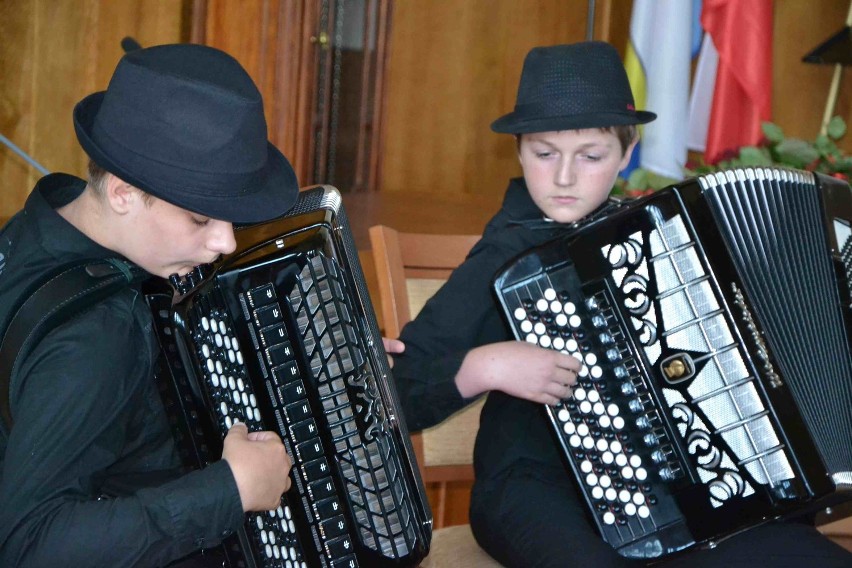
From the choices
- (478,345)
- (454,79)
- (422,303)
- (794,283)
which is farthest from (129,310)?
(454,79)

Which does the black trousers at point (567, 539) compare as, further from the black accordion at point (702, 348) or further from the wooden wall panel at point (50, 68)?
the wooden wall panel at point (50, 68)

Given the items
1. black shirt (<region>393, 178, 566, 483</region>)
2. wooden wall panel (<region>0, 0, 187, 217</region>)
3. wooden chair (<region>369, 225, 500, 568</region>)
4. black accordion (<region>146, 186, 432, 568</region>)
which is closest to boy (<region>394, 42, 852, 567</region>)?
black shirt (<region>393, 178, 566, 483</region>)

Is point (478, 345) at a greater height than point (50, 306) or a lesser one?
lesser

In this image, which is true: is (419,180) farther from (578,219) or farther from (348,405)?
(348,405)

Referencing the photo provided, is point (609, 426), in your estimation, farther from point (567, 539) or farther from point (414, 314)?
point (414, 314)

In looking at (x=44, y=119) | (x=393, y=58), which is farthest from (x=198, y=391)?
(x=393, y=58)

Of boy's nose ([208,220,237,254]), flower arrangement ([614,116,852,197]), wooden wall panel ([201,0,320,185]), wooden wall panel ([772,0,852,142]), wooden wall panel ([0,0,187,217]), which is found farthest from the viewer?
wooden wall panel ([772,0,852,142])

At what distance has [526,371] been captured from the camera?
4.49 feet

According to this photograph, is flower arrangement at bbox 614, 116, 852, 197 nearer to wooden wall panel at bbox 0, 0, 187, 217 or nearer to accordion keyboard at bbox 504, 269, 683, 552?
accordion keyboard at bbox 504, 269, 683, 552

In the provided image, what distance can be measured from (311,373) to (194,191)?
0.81 ft

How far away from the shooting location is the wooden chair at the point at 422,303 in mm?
1740

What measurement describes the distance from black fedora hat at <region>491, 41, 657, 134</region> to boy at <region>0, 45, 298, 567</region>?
Result: 0.50 metres

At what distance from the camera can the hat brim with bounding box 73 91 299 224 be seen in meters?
1.09

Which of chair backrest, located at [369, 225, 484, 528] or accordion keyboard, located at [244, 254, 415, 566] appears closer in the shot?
accordion keyboard, located at [244, 254, 415, 566]
